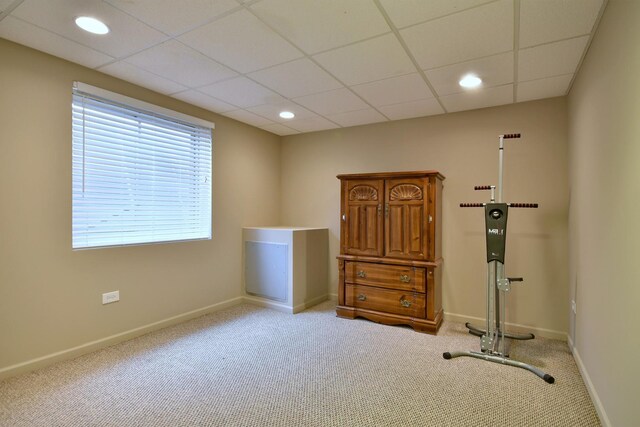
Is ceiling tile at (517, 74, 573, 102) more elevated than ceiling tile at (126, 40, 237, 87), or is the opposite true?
ceiling tile at (126, 40, 237, 87)

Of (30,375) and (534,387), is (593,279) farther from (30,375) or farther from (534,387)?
(30,375)

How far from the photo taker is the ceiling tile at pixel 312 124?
419 centimetres

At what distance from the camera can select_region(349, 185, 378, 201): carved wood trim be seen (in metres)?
3.75

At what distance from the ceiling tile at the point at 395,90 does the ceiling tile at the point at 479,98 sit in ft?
0.96

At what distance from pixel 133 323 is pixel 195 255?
909 mm

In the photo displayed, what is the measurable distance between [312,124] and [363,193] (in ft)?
4.16

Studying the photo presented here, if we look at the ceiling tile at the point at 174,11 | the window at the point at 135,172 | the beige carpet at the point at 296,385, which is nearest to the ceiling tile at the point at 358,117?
the window at the point at 135,172

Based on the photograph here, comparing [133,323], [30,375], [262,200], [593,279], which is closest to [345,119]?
[262,200]

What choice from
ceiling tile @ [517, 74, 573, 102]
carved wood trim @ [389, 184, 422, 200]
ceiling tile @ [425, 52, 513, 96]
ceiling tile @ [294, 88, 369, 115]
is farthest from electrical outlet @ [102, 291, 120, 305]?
ceiling tile @ [517, 74, 573, 102]

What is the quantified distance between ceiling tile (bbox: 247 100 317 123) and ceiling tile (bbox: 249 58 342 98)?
1.09 ft

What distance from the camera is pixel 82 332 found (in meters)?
2.79

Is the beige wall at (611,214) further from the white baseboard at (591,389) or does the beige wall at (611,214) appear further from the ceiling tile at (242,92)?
the ceiling tile at (242,92)

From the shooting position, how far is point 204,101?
3.55 metres

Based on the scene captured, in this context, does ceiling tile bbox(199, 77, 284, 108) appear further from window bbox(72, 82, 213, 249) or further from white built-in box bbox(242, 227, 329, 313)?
white built-in box bbox(242, 227, 329, 313)
